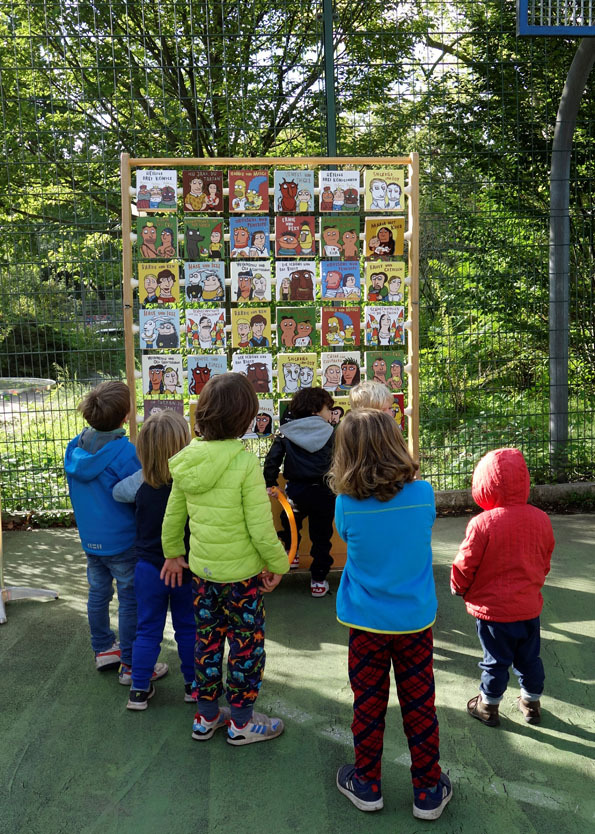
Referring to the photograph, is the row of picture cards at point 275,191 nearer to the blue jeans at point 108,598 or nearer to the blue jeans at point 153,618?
the blue jeans at point 108,598

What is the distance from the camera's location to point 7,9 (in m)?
5.58

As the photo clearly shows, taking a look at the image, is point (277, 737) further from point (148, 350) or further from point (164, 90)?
point (164, 90)

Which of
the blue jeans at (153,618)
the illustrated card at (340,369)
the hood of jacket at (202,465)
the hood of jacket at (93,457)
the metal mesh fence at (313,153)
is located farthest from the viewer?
the metal mesh fence at (313,153)

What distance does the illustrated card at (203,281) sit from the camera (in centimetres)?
421

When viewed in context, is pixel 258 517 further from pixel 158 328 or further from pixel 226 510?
pixel 158 328

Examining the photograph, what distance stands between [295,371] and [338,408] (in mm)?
335

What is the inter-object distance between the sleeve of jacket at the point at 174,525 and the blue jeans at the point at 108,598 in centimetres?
47

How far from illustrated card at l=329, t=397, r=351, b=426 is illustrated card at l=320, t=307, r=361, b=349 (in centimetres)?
33

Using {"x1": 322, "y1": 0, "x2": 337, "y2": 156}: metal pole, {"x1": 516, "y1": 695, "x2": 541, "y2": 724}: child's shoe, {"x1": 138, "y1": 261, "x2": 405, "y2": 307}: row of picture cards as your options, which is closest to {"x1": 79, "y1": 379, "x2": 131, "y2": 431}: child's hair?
{"x1": 138, "y1": 261, "x2": 405, "y2": 307}: row of picture cards

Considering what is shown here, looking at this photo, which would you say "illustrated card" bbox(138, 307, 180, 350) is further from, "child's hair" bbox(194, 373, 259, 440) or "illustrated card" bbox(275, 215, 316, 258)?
"child's hair" bbox(194, 373, 259, 440)

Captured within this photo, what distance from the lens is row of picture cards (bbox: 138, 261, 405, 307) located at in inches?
165

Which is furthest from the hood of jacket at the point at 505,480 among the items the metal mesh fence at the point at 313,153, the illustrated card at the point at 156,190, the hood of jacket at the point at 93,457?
the metal mesh fence at the point at 313,153

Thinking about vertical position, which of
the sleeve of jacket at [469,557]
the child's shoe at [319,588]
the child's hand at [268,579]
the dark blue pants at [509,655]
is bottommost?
the child's shoe at [319,588]

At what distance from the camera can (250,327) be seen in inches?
169
